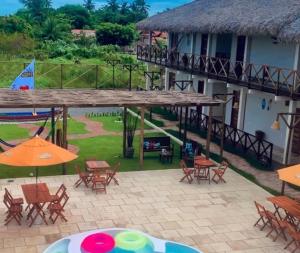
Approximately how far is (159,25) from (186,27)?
15.1 ft

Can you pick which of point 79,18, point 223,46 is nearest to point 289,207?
point 223,46

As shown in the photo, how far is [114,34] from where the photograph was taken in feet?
196

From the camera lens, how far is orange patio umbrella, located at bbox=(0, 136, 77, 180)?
10.9 metres

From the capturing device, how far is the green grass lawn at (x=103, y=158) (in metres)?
15.7

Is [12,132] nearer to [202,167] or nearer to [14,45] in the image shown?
[202,167]

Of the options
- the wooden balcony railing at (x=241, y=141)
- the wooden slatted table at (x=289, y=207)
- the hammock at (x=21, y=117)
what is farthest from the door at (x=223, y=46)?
the wooden slatted table at (x=289, y=207)

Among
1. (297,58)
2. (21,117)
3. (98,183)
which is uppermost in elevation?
(297,58)

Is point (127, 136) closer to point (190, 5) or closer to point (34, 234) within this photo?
point (34, 234)

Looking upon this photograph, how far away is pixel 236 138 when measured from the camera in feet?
68.0

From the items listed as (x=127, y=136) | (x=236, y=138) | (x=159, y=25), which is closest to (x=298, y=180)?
(x=127, y=136)

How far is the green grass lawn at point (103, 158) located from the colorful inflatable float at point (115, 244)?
5.47 metres

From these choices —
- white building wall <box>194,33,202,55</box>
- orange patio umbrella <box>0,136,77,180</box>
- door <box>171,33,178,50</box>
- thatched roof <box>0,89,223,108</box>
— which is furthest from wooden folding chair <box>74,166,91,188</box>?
door <box>171,33,178,50</box>

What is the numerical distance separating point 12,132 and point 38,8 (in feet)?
235

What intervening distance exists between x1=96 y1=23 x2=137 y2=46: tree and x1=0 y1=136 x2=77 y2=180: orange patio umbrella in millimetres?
49400
